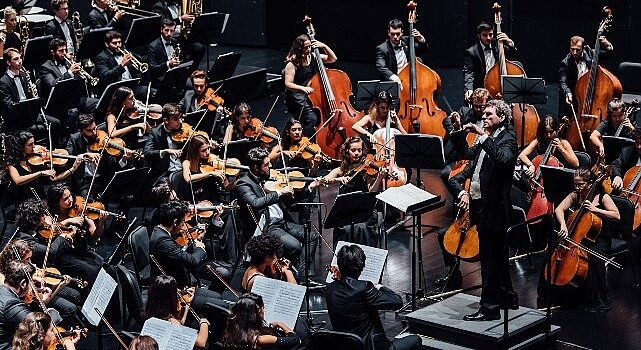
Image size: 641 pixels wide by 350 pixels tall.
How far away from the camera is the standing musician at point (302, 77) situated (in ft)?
42.7

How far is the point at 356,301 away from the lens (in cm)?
806

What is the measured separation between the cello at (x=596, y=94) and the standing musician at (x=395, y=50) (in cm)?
200

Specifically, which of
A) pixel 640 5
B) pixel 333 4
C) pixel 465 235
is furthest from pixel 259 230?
pixel 333 4

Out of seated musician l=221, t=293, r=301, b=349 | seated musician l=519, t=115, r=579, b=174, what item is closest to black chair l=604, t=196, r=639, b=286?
seated musician l=519, t=115, r=579, b=174

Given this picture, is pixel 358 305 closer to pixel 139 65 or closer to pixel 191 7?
pixel 139 65

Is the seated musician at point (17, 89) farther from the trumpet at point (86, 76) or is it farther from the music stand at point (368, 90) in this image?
Answer: the music stand at point (368, 90)

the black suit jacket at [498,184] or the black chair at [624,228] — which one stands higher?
the black suit jacket at [498,184]

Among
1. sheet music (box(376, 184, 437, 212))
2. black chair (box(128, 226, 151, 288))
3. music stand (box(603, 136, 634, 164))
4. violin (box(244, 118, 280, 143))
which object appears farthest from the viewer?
violin (box(244, 118, 280, 143))

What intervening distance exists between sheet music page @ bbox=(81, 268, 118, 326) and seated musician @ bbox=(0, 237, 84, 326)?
0.79m

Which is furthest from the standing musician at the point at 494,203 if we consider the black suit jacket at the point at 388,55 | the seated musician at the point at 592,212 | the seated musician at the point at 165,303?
the black suit jacket at the point at 388,55

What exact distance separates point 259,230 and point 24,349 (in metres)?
3.08

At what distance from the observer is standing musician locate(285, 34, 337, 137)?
42.7ft

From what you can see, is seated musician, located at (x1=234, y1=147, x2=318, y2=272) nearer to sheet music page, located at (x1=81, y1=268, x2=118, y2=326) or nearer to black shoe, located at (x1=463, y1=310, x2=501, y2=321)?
black shoe, located at (x1=463, y1=310, x2=501, y2=321)

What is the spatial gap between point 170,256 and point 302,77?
4664 millimetres
